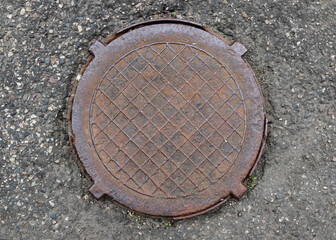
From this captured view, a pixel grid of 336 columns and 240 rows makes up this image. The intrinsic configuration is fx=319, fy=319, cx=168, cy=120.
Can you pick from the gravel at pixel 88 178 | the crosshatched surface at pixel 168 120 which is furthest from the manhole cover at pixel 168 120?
the gravel at pixel 88 178

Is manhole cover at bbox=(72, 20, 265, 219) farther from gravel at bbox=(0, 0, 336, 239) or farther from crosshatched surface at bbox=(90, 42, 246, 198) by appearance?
gravel at bbox=(0, 0, 336, 239)

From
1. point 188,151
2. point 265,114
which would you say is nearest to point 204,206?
point 188,151

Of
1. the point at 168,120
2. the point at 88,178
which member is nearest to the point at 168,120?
the point at 168,120

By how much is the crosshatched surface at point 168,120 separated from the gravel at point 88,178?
20cm

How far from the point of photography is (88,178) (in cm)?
185

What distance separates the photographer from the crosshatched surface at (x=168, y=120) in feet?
5.92

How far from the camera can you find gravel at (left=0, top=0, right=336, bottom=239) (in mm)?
1816

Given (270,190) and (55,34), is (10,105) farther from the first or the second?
(270,190)

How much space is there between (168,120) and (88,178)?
0.57 metres

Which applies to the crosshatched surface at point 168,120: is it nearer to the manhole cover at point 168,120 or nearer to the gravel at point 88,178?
the manhole cover at point 168,120

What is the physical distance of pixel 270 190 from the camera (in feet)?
6.12

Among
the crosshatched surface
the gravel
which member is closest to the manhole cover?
the crosshatched surface

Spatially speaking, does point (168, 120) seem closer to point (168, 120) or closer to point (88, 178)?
point (168, 120)

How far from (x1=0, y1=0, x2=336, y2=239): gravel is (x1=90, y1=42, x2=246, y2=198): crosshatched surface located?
0.67 ft
